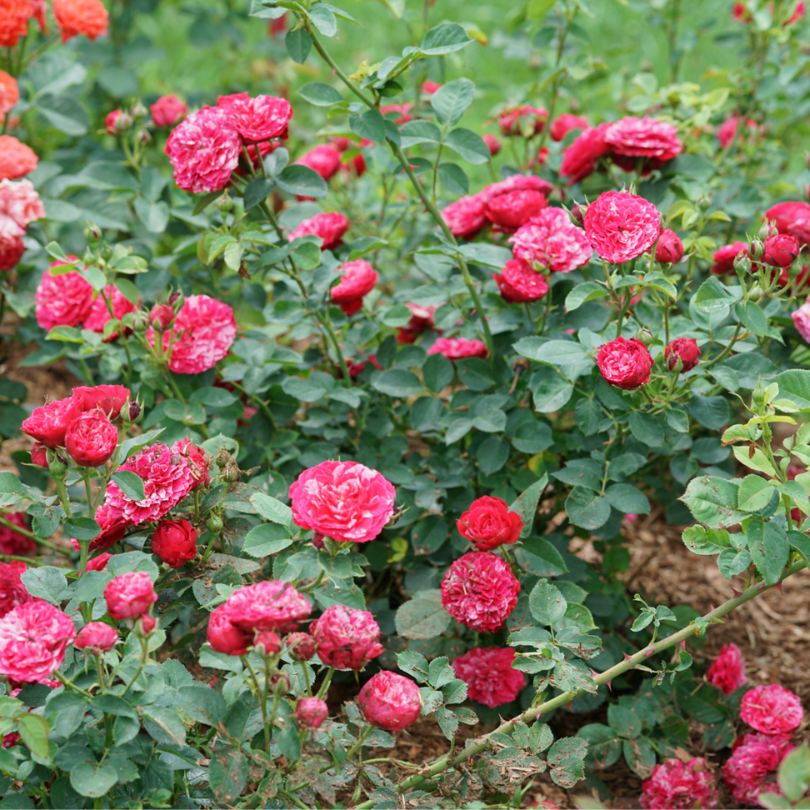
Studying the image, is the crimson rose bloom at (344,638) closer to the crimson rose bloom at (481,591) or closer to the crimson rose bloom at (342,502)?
the crimson rose bloom at (342,502)

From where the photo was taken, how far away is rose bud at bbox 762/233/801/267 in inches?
53.5

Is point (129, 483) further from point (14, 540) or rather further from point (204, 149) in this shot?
point (14, 540)

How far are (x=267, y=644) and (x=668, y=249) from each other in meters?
0.98

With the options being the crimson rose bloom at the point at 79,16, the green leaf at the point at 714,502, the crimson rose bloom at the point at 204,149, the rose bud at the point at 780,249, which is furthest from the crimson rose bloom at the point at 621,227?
the crimson rose bloom at the point at 79,16

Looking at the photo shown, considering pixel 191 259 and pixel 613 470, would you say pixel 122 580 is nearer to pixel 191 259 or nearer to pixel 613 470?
pixel 613 470

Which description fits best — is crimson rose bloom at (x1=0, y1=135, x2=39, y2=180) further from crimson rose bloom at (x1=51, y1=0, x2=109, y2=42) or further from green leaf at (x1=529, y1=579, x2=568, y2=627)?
green leaf at (x1=529, y1=579, x2=568, y2=627)

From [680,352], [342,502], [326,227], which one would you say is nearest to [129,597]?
[342,502]

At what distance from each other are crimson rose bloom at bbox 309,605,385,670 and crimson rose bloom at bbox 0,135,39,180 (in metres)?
1.50

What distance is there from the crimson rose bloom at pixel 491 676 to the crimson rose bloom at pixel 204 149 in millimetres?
1069

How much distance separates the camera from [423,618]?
1.54m

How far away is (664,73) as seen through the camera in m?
4.55

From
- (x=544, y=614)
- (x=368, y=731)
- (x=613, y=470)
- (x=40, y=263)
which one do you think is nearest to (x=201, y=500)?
(x=368, y=731)

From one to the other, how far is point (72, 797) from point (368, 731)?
0.44m

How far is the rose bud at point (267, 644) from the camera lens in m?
0.95
